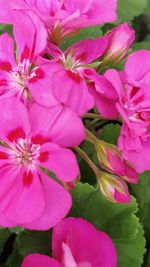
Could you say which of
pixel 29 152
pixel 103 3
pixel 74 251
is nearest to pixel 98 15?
pixel 103 3

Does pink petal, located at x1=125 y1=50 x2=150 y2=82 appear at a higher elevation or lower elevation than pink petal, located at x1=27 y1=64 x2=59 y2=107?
lower

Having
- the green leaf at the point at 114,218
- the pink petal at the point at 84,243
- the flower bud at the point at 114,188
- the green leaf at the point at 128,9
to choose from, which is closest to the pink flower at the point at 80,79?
the flower bud at the point at 114,188

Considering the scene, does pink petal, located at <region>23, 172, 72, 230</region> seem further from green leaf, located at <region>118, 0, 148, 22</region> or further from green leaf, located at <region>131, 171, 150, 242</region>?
green leaf, located at <region>118, 0, 148, 22</region>

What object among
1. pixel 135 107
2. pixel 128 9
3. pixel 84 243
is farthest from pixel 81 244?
pixel 128 9

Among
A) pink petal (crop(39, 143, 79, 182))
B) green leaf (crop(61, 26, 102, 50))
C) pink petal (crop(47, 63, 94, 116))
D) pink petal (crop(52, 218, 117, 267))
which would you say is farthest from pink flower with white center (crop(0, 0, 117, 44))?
green leaf (crop(61, 26, 102, 50))

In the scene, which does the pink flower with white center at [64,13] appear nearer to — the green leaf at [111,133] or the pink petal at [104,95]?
the pink petal at [104,95]

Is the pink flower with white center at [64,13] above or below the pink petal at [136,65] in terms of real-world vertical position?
above

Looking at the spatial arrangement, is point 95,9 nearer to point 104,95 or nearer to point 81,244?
point 104,95
